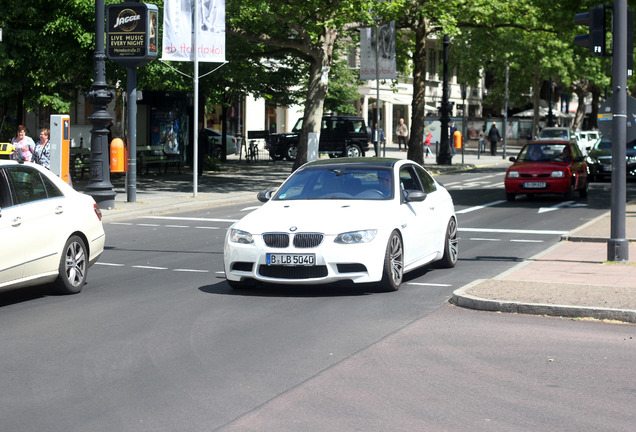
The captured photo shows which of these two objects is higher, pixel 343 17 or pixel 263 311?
pixel 343 17

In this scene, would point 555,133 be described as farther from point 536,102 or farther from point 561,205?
point 561,205

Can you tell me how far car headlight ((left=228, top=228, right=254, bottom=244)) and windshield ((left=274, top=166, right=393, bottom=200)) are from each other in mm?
1121

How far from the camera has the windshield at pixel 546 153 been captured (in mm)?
25219

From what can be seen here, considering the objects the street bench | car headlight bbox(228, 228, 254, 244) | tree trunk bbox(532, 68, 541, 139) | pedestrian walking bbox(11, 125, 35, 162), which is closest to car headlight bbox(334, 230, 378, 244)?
car headlight bbox(228, 228, 254, 244)

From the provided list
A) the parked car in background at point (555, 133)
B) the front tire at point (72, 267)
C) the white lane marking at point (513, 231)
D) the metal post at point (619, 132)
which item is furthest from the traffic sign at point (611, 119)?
the parked car in background at point (555, 133)

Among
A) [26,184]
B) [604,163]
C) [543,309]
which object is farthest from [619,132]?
[604,163]

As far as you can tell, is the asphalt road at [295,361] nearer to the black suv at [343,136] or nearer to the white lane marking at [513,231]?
the white lane marking at [513,231]

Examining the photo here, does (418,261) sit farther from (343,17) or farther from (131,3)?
(343,17)

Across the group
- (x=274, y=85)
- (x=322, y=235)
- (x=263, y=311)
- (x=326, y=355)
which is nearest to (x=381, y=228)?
(x=322, y=235)

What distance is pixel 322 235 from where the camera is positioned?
10.2 metres

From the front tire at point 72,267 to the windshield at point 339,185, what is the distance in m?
2.24

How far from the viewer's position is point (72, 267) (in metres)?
10.7

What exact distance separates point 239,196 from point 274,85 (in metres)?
15.6

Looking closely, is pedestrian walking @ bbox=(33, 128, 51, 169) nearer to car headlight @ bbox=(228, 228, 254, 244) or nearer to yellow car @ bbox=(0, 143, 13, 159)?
yellow car @ bbox=(0, 143, 13, 159)
